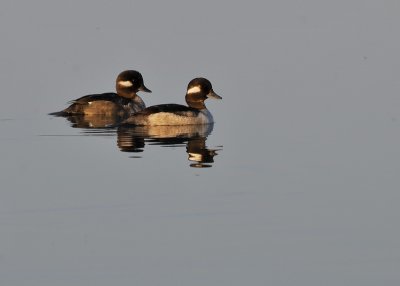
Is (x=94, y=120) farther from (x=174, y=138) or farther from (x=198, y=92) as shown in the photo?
(x=174, y=138)

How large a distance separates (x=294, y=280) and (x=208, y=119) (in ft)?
34.2

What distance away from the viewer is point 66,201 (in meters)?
13.0

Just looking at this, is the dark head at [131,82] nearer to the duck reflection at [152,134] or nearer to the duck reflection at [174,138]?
the duck reflection at [152,134]

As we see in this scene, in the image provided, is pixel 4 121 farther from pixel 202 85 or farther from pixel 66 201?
pixel 66 201

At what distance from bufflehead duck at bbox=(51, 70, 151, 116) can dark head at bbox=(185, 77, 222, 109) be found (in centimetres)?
153

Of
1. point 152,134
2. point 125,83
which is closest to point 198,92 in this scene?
point 125,83

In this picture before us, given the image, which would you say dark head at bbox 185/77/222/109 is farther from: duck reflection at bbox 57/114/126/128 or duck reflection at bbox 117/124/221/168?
duck reflection at bbox 57/114/126/128

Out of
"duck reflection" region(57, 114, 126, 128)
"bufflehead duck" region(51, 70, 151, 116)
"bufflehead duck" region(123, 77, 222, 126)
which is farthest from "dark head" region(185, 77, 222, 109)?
"bufflehead duck" region(51, 70, 151, 116)

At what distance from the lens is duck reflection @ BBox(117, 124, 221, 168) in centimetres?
1662

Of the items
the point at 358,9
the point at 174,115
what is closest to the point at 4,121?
the point at 174,115

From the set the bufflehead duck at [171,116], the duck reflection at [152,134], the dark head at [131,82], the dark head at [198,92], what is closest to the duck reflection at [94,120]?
the duck reflection at [152,134]

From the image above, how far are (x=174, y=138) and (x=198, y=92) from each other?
2.82m

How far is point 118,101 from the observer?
22516 millimetres

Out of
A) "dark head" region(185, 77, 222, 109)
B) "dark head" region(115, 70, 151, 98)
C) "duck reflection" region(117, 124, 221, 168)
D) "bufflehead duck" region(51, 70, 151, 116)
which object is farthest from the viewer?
"dark head" region(115, 70, 151, 98)
